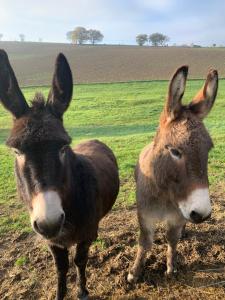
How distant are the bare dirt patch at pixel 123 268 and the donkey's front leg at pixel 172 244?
13 cm

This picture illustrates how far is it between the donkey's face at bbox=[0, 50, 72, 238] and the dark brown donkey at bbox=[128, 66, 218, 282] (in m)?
1.08

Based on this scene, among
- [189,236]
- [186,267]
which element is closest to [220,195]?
[189,236]

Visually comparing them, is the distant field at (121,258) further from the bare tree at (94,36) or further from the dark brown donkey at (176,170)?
the bare tree at (94,36)

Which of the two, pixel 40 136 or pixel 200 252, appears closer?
pixel 40 136

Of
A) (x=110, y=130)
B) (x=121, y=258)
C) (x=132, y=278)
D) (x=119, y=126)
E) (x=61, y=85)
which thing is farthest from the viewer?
(x=119, y=126)

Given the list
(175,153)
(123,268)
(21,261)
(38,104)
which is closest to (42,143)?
(38,104)

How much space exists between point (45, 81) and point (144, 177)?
30915mm

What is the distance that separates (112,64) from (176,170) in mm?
42390

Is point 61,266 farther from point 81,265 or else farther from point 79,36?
point 79,36

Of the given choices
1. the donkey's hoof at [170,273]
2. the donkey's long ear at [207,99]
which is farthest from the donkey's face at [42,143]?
the donkey's hoof at [170,273]

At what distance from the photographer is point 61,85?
11.9ft

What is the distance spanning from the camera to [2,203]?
281 inches

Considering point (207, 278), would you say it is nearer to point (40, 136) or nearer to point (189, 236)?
point (189, 236)

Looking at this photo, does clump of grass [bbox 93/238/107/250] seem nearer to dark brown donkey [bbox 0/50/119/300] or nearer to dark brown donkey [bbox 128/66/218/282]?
dark brown donkey [bbox 128/66/218/282]
